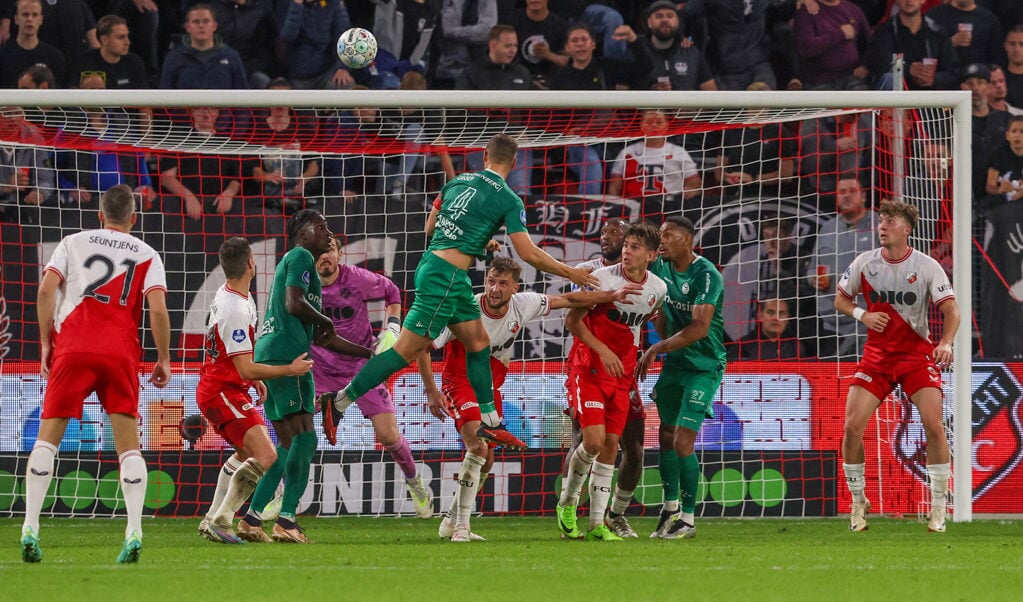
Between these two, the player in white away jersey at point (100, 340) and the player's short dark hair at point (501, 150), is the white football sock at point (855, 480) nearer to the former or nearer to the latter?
the player's short dark hair at point (501, 150)

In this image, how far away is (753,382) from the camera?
461 inches

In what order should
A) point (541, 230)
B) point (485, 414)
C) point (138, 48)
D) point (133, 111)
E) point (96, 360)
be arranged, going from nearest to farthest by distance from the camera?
point (96, 360)
point (485, 414)
point (133, 111)
point (541, 230)
point (138, 48)

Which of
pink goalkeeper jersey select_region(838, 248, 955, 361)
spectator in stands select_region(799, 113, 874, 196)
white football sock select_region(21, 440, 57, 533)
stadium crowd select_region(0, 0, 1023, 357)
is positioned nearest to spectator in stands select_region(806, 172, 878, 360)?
stadium crowd select_region(0, 0, 1023, 357)

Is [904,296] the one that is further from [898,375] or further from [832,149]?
[832,149]

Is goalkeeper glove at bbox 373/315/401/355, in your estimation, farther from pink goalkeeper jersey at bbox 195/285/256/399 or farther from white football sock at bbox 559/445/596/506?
white football sock at bbox 559/445/596/506

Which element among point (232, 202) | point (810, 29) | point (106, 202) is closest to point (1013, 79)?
point (810, 29)

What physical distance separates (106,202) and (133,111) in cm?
431

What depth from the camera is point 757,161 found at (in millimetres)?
12570

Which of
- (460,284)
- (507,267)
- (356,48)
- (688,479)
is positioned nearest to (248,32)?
(356,48)

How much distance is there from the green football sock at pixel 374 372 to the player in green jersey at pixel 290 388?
17.5 inches

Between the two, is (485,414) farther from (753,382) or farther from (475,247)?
(753,382)

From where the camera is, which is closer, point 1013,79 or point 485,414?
point 485,414

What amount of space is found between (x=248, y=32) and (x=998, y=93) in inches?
322

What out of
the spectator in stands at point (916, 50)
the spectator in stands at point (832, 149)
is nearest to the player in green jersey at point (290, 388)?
the spectator in stands at point (832, 149)
